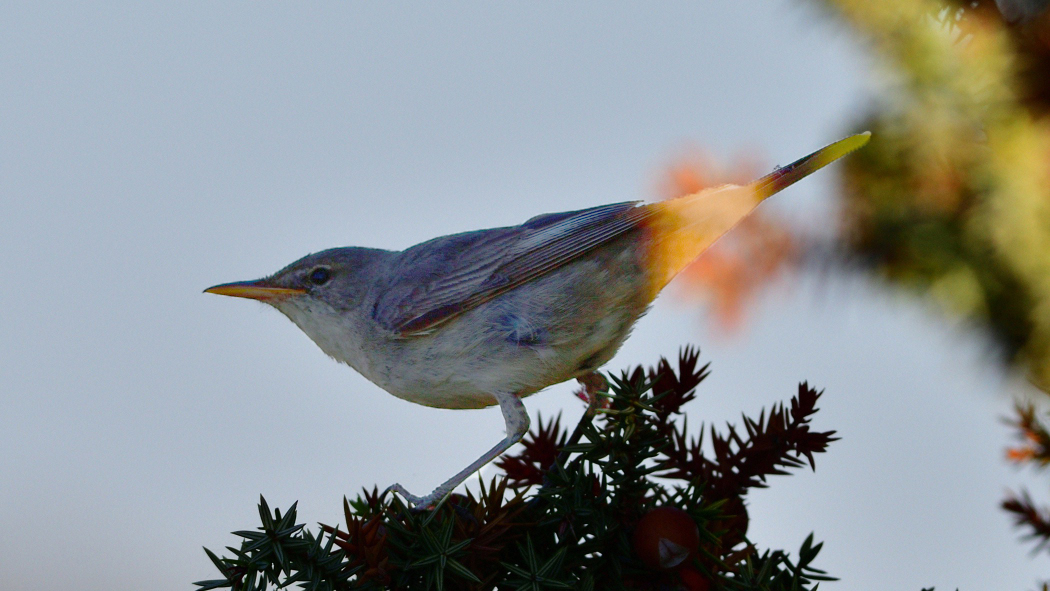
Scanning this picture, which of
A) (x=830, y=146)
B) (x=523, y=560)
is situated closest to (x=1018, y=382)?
(x=830, y=146)

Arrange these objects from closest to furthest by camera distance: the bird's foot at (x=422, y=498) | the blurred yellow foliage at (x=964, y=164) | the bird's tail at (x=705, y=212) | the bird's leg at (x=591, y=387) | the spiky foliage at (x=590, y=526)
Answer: the spiky foliage at (x=590, y=526) → the bird's foot at (x=422, y=498) → the bird's tail at (x=705, y=212) → the bird's leg at (x=591, y=387) → the blurred yellow foliage at (x=964, y=164)

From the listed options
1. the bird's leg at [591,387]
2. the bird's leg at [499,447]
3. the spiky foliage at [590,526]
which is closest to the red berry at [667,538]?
the spiky foliage at [590,526]

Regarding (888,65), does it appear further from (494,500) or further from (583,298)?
(494,500)

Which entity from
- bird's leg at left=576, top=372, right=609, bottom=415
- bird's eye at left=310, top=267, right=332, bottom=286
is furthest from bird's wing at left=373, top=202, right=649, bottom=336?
bird's leg at left=576, top=372, right=609, bottom=415

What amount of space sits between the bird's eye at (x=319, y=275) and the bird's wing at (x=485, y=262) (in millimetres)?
120

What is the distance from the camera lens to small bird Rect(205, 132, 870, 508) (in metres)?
1.18

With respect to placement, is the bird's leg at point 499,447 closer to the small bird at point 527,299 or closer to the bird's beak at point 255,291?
the small bird at point 527,299

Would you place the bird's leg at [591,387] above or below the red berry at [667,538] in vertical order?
above

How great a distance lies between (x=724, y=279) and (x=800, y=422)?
122 cm

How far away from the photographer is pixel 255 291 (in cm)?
133

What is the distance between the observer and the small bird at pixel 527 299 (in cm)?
118

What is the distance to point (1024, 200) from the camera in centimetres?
165

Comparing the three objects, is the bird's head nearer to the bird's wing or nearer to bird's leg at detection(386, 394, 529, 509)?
the bird's wing

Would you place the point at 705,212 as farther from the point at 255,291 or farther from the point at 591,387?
the point at 255,291
